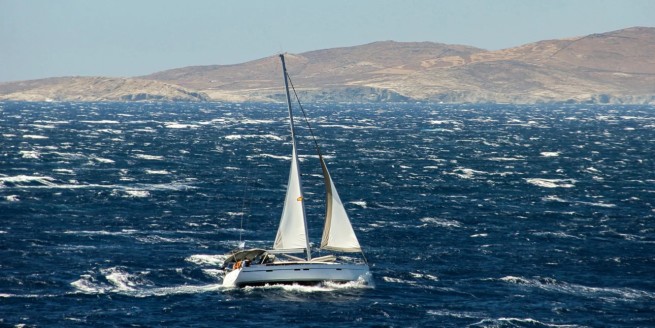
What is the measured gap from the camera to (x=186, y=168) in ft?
463

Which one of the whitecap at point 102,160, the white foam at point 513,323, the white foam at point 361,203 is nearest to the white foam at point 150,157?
the whitecap at point 102,160

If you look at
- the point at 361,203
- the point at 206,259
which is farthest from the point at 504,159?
the point at 206,259

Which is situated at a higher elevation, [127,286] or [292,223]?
[292,223]

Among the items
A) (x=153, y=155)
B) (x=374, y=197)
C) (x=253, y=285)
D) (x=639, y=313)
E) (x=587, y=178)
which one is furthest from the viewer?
(x=153, y=155)

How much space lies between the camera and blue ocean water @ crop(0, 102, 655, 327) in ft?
196

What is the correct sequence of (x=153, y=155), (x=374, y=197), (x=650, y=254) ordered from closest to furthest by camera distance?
(x=650, y=254) < (x=374, y=197) < (x=153, y=155)

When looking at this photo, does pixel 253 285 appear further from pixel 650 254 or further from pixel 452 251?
pixel 650 254

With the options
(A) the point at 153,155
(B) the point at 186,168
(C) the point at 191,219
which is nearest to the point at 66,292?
(C) the point at 191,219

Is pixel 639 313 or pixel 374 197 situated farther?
pixel 374 197

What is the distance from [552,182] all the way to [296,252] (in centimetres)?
6881

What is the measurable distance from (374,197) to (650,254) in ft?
127

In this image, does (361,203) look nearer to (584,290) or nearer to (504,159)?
(584,290)

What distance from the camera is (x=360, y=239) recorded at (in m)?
84.1

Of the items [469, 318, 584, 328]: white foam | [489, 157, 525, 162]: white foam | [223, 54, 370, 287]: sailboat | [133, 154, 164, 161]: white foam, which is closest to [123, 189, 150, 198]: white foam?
[223, 54, 370, 287]: sailboat
